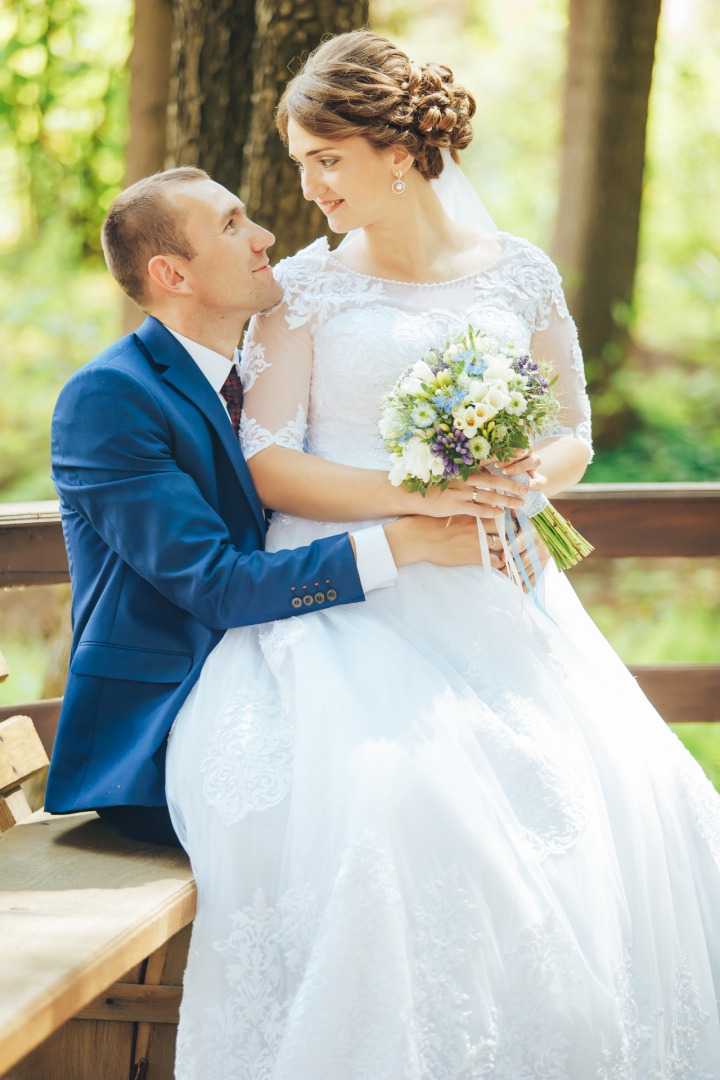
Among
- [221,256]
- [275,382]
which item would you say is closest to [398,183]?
[221,256]

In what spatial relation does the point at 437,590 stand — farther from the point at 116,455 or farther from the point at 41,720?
the point at 41,720

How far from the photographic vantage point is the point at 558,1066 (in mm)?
1956

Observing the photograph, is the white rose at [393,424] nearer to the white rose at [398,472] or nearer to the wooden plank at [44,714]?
the white rose at [398,472]

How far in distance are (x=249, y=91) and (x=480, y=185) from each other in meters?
8.70

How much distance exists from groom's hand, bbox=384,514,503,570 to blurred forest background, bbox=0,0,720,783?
1.53 meters

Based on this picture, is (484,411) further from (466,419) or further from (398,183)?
(398,183)

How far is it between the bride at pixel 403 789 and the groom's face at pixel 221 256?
126mm

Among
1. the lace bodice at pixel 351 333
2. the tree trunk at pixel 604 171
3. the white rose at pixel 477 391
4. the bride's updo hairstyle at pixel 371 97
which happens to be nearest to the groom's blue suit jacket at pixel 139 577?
the lace bodice at pixel 351 333

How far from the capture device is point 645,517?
3826 millimetres

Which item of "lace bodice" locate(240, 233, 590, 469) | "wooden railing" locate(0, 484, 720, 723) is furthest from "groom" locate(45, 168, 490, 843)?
"wooden railing" locate(0, 484, 720, 723)

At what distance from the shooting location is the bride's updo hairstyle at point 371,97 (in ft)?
9.00

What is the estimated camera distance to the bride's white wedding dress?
1.92 metres

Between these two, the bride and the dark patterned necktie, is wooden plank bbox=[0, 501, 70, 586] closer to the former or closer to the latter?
the dark patterned necktie

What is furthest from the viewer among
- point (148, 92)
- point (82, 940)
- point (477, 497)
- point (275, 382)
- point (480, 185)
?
point (480, 185)
